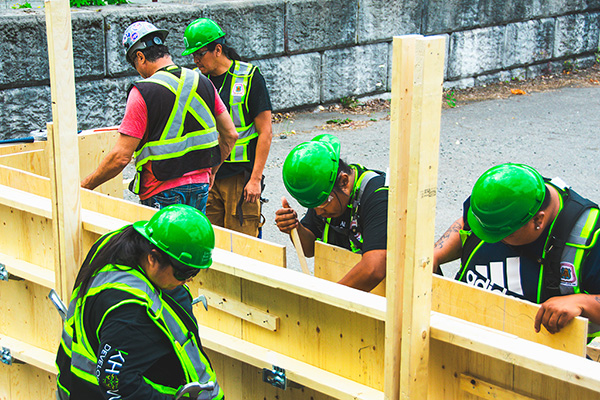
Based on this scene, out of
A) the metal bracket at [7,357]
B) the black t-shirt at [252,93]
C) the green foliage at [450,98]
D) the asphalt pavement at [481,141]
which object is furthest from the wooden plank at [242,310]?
the green foliage at [450,98]

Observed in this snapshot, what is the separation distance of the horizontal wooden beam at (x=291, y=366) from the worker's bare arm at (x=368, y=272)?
1.56 ft

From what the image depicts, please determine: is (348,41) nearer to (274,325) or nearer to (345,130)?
(345,130)

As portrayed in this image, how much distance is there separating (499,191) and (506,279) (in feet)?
1.80

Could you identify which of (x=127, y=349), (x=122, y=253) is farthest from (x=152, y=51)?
(x=127, y=349)

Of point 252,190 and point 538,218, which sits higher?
point 538,218

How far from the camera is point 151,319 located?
271cm

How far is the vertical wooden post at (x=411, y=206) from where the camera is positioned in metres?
2.42

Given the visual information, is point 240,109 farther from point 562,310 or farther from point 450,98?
point 450,98

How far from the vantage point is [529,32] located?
43.2 ft

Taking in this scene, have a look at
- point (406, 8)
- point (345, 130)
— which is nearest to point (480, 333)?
point (345, 130)

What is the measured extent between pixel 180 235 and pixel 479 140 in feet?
25.3

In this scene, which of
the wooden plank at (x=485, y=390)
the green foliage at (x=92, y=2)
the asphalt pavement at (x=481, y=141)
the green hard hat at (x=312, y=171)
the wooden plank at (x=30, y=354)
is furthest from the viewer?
the green foliage at (x=92, y=2)

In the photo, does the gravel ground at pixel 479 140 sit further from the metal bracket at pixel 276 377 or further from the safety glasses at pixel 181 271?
the safety glasses at pixel 181 271

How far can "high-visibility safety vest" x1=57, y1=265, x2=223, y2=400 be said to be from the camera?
2.73 meters
